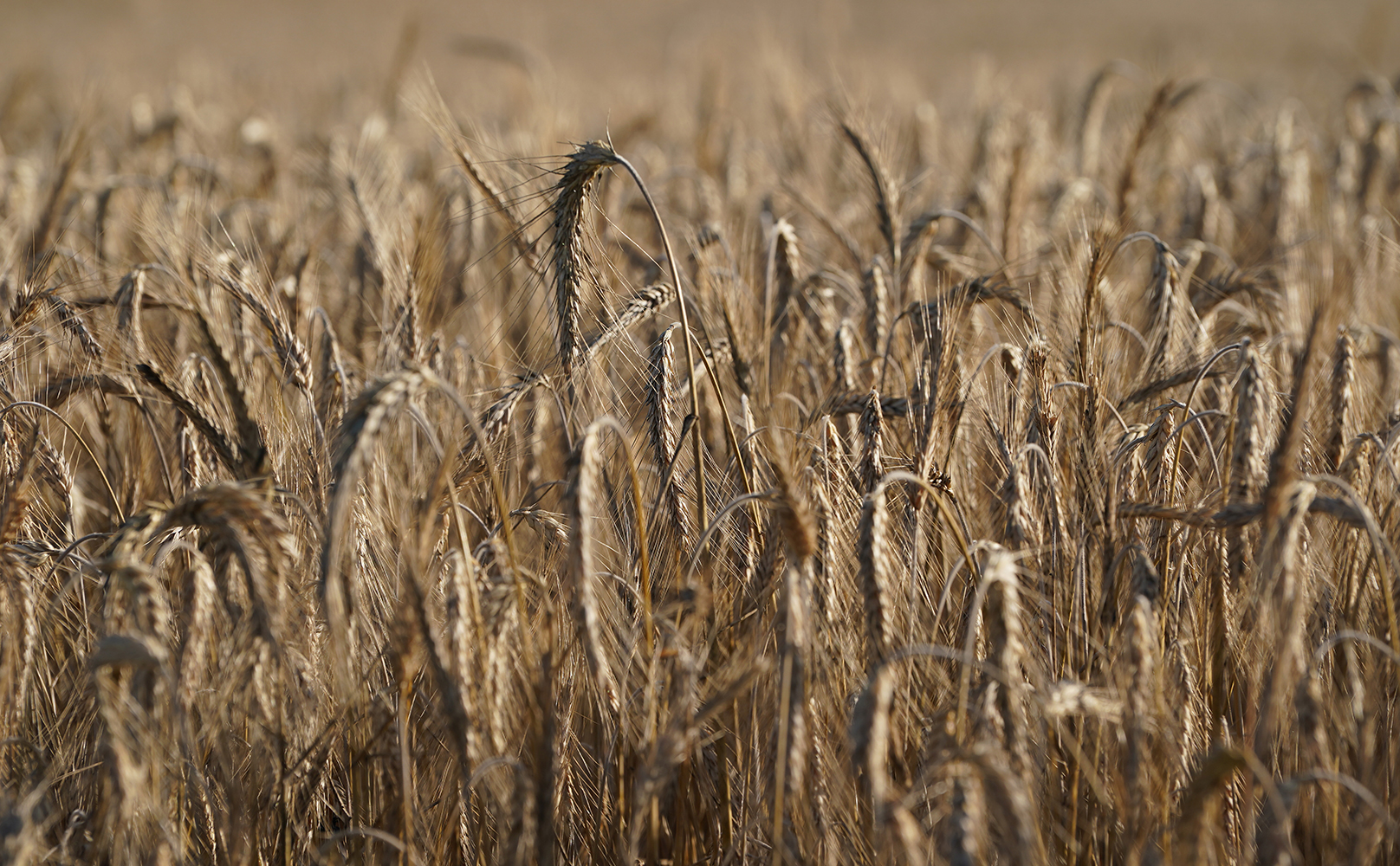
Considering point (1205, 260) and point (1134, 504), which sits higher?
point (1205, 260)

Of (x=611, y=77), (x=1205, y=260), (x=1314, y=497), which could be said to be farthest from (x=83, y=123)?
(x=611, y=77)

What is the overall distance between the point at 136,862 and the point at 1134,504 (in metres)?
1.66

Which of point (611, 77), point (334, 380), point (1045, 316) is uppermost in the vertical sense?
point (611, 77)

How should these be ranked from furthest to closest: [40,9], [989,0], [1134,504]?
[989,0]
[40,9]
[1134,504]

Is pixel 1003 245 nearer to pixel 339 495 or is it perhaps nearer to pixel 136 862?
pixel 339 495

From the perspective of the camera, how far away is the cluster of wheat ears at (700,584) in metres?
1.21

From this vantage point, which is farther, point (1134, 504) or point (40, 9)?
point (40, 9)

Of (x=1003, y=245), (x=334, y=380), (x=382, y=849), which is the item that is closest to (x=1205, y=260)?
(x=1003, y=245)

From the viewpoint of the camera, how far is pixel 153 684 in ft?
3.92

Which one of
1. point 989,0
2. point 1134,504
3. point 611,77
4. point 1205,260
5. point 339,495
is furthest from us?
point 989,0

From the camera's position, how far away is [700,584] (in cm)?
143

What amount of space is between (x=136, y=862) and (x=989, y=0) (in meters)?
35.3

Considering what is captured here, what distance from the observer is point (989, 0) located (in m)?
31.1

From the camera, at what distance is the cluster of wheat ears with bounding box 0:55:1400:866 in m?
1.21
